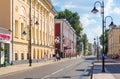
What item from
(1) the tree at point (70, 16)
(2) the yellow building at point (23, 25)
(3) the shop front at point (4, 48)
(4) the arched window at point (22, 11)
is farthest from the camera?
(1) the tree at point (70, 16)

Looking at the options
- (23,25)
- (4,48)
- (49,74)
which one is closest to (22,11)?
(23,25)

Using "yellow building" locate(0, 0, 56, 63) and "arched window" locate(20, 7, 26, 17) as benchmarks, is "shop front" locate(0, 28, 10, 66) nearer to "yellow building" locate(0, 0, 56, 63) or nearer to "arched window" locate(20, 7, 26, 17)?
"yellow building" locate(0, 0, 56, 63)

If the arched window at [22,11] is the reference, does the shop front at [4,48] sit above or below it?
below

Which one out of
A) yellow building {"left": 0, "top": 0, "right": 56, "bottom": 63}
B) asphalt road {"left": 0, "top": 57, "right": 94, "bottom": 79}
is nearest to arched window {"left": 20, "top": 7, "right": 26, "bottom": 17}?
yellow building {"left": 0, "top": 0, "right": 56, "bottom": 63}

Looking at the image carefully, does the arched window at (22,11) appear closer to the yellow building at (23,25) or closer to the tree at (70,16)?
the yellow building at (23,25)

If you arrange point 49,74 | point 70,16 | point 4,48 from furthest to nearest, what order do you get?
point 70,16, point 4,48, point 49,74

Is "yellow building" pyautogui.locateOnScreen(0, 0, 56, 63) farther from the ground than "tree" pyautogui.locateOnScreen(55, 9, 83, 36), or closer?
closer

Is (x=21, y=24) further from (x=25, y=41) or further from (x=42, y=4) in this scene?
(x=42, y=4)

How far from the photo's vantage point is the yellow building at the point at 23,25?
48156 mm

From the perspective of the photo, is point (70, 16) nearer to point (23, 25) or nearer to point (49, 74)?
point (23, 25)

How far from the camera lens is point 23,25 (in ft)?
184

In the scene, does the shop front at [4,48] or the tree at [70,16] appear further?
the tree at [70,16]

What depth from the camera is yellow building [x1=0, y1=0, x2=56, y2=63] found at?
48.2 meters

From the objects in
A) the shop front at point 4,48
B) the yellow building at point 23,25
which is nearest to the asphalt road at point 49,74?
the shop front at point 4,48
